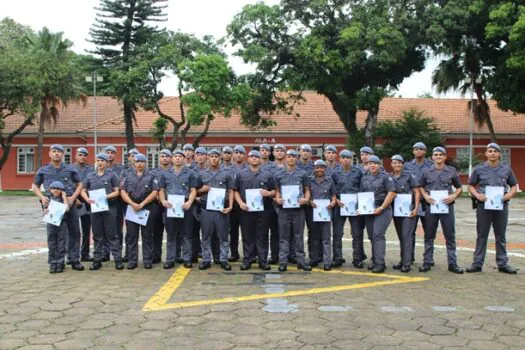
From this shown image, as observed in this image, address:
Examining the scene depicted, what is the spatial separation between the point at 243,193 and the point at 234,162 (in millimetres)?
726

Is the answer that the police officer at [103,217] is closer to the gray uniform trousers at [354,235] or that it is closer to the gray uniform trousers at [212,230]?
the gray uniform trousers at [212,230]

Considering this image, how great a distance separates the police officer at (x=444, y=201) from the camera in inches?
326

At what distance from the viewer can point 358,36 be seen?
24078 mm

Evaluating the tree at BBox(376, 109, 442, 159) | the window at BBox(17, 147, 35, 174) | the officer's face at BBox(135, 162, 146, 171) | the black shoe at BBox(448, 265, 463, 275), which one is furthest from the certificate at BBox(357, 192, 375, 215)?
the window at BBox(17, 147, 35, 174)

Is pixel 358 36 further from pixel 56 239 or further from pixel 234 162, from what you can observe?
pixel 56 239

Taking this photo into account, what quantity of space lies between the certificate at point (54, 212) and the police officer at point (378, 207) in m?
4.42

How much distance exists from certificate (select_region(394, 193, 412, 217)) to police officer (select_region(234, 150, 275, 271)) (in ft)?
6.08

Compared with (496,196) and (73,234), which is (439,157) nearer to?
(496,196)

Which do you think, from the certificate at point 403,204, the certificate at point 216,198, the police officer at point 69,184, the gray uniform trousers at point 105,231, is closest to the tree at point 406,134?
the certificate at point 403,204

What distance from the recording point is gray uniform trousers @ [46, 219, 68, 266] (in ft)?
26.6

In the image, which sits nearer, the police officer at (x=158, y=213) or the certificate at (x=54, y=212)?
the certificate at (x=54, y=212)

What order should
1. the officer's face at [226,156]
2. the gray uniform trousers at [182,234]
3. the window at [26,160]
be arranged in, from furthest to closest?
the window at [26,160]
the officer's face at [226,156]
the gray uniform trousers at [182,234]

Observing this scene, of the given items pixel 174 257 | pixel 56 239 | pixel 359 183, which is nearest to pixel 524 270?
pixel 359 183

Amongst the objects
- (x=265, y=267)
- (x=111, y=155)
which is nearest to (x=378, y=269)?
(x=265, y=267)
